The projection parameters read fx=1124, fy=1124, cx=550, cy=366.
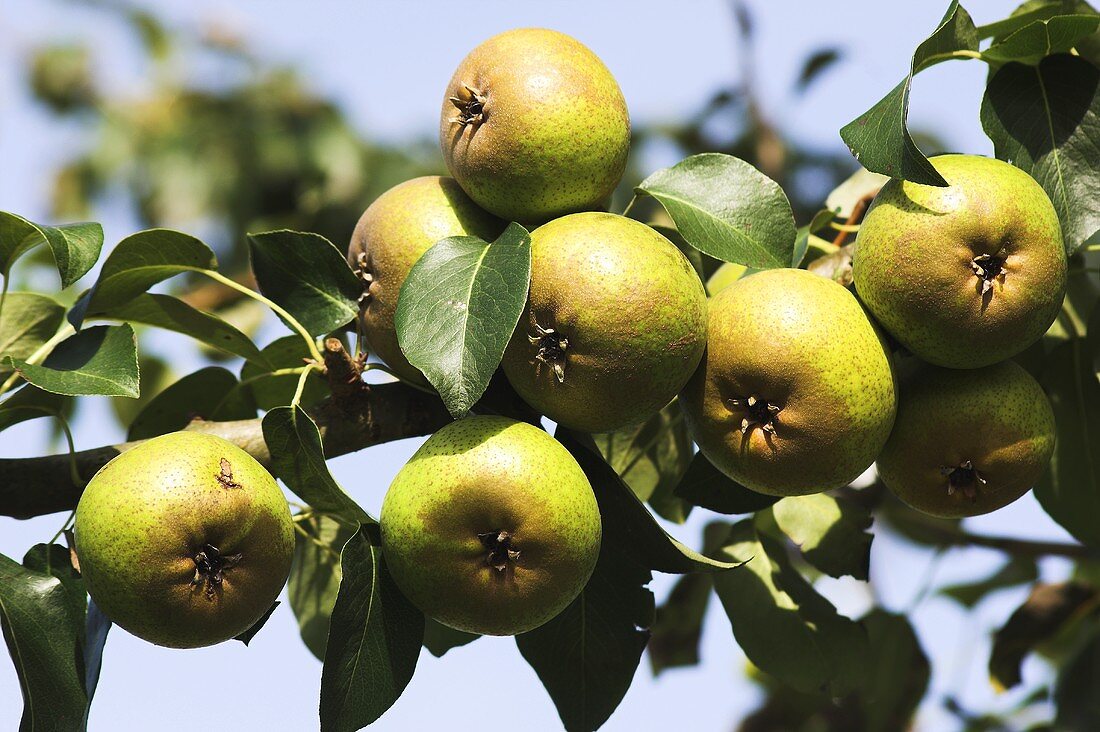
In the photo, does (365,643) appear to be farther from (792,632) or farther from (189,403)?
(792,632)

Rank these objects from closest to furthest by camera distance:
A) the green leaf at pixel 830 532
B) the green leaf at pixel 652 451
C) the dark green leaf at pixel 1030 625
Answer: the green leaf at pixel 830 532 → the green leaf at pixel 652 451 → the dark green leaf at pixel 1030 625

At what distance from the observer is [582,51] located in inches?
79.7

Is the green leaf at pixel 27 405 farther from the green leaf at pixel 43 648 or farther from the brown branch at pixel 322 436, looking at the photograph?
the green leaf at pixel 43 648

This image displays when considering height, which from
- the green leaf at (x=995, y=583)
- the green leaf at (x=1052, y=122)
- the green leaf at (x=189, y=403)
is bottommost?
the green leaf at (x=995, y=583)

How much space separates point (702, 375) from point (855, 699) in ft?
8.85

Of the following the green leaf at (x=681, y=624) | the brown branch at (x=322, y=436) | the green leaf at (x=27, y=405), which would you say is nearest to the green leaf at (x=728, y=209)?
the brown branch at (x=322, y=436)

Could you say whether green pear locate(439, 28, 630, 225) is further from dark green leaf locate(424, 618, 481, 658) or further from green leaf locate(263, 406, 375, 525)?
dark green leaf locate(424, 618, 481, 658)

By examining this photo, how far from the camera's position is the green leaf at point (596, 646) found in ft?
6.75

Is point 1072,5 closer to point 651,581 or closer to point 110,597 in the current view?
point 651,581

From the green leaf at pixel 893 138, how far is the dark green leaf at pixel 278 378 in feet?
3.60

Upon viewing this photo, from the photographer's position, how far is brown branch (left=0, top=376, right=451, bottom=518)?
1.92 metres

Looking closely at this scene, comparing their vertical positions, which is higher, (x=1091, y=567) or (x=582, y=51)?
(x=582, y=51)

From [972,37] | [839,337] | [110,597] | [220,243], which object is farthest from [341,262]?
[220,243]

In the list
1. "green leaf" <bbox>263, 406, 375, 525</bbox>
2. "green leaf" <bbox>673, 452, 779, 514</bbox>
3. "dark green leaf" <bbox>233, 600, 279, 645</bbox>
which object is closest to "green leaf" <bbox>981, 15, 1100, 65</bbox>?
"green leaf" <bbox>673, 452, 779, 514</bbox>
